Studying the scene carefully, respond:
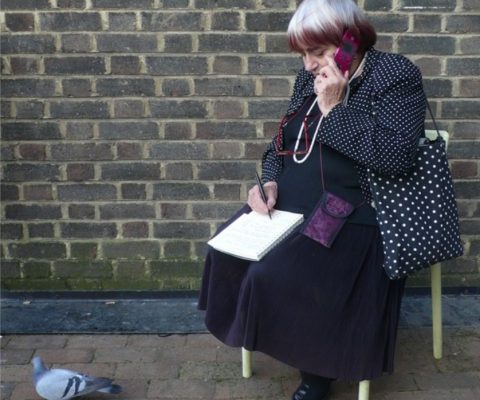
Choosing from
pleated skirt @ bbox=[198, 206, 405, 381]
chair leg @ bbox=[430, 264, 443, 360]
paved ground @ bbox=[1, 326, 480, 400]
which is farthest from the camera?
chair leg @ bbox=[430, 264, 443, 360]

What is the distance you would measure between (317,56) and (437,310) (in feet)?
4.62

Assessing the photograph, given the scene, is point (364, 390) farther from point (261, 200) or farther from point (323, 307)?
point (261, 200)

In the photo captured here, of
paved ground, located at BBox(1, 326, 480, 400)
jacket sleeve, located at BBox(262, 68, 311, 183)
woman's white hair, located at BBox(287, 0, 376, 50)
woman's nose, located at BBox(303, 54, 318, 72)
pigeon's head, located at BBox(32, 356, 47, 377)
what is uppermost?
woman's white hair, located at BBox(287, 0, 376, 50)

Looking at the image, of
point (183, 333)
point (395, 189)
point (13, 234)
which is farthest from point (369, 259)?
point (13, 234)

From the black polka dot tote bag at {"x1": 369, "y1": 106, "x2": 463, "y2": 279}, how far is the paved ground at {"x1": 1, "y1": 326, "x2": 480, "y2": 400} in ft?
2.52

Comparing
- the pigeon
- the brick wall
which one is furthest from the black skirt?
the brick wall

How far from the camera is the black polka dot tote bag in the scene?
2514mm

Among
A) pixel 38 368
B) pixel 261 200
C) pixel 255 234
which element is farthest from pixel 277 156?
pixel 38 368

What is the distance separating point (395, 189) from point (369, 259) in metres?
0.30

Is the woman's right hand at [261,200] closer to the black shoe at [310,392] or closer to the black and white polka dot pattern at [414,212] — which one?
the black and white polka dot pattern at [414,212]

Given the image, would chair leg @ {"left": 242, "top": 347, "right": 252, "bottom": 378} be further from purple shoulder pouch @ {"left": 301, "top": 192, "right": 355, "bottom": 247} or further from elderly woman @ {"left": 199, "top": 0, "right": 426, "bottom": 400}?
purple shoulder pouch @ {"left": 301, "top": 192, "right": 355, "bottom": 247}

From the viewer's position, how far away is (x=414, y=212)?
8.30 ft

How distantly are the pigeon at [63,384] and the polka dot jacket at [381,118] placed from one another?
1404 millimetres

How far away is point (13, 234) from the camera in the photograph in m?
3.88
